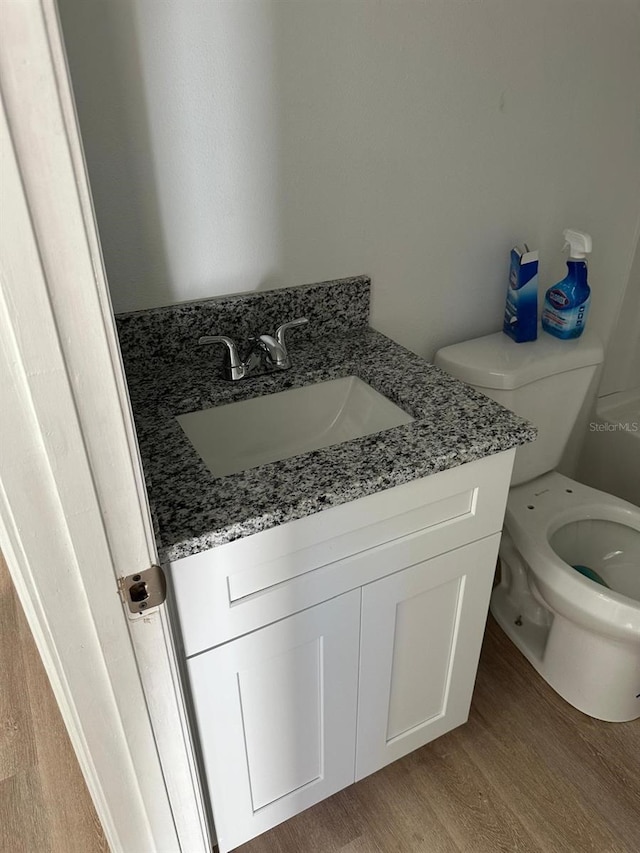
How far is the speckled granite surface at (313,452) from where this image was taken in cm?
82

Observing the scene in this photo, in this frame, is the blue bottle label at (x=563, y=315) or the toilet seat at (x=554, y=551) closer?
the toilet seat at (x=554, y=551)

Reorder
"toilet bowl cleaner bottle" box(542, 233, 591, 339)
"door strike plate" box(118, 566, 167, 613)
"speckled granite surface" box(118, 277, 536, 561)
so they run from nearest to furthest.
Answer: "door strike plate" box(118, 566, 167, 613), "speckled granite surface" box(118, 277, 536, 561), "toilet bowl cleaner bottle" box(542, 233, 591, 339)

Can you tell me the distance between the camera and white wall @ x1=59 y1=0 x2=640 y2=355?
3.24ft

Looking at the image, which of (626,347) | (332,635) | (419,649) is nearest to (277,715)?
(332,635)

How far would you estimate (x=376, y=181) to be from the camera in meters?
1.25

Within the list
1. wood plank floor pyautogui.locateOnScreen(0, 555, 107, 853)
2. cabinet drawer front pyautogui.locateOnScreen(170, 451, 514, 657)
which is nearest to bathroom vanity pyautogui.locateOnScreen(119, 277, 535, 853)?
cabinet drawer front pyautogui.locateOnScreen(170, 451, 514, 657)

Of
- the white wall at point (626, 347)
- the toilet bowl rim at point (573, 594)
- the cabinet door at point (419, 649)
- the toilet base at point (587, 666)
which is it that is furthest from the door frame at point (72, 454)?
the white wall at point (626, 347)

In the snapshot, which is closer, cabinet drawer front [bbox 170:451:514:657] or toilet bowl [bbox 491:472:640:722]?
cabinet drawer front [bbox 170:451:514:657]

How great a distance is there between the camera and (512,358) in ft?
4.62

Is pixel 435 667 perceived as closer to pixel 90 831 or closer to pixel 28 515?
pixel 90 831

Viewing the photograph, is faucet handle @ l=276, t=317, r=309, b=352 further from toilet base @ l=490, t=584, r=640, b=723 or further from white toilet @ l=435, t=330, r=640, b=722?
toilet base @ l=490, t=584, r=640, b=723

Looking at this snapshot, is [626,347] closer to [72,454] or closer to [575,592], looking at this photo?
[575,592]

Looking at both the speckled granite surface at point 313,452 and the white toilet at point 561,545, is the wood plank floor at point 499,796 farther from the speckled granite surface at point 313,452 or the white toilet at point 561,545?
the speckled granite surface at point 313,452

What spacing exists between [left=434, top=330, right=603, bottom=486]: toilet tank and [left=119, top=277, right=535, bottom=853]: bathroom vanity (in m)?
0.23
